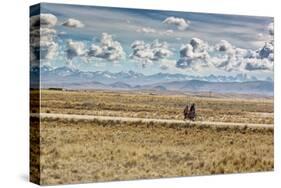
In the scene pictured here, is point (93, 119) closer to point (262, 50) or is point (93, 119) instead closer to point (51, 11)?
point (51, 11)

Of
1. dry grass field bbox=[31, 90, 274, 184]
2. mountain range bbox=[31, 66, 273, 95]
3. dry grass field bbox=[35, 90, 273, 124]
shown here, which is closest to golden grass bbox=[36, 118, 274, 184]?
dry grass field bbox=[31, 90, 274, 184]

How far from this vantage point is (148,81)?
14.3 m

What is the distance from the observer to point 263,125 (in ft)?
51.1

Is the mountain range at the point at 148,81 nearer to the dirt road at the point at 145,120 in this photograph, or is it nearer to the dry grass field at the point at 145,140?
the dry grass field at the point at 145,140

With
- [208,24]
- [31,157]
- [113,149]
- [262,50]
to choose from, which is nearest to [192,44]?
[208,24]

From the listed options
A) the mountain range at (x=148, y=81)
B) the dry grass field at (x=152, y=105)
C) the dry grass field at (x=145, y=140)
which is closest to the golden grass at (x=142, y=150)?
the dry grass field at (x=145, y=140)

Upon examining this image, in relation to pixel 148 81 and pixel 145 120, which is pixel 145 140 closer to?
pixel 145 120

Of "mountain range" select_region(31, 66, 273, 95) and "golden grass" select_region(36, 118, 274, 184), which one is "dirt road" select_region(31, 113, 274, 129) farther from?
"mountain range" select_region(31, 66, 273, 95)

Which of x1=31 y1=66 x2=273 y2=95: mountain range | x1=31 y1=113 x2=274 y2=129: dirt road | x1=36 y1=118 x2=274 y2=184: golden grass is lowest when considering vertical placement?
x1=36 y1=118 x2=274 y2=184: golden grass

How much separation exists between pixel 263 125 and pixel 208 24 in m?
2.43

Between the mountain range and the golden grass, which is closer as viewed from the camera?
the golden grass

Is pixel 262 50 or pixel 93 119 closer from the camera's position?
pixel 93 119

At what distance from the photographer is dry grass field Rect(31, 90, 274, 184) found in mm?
13272

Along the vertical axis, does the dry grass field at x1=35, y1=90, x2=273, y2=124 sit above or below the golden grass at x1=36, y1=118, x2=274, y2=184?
above
